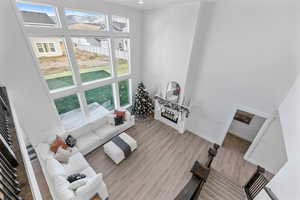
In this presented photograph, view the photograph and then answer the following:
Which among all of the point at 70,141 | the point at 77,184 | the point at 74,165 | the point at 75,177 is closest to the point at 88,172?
the point at 75,177

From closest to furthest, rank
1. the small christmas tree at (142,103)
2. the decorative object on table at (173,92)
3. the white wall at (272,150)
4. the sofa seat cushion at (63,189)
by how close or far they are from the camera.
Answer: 1. the sofa seat cushion at (63,189)
2. the white wall at (272,150)
3. the decorative object on table at (173,92)
4. the small christmas tree at (142,103)

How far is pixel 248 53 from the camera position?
142 inches

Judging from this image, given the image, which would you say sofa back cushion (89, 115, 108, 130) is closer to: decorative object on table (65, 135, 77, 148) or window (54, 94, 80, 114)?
decorative object on table (65, 135, 77, 148)

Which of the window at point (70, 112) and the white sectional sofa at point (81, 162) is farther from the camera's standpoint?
the window at point (70, 112)

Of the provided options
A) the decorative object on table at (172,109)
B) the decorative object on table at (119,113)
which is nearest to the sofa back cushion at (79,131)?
the decorative object on table at (119,113)

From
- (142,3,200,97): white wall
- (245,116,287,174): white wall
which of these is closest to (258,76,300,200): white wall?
(245,116,287,174): white wall

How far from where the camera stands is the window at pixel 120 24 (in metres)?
4.70

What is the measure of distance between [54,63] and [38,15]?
1.24 meters

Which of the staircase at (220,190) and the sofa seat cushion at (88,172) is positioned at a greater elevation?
the sofa seat cushion at (88,172)

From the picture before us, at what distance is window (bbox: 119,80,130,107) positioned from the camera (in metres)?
6.04

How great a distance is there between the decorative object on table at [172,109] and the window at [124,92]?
166 centimetres

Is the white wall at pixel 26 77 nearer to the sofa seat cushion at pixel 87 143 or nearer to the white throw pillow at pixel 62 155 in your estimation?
the sofa seat cushion at pixel 87 143

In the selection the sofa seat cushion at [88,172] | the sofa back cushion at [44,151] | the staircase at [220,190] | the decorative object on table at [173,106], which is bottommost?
the staircase at [220,190]

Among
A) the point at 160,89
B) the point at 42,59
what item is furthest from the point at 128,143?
the point at 42,59
